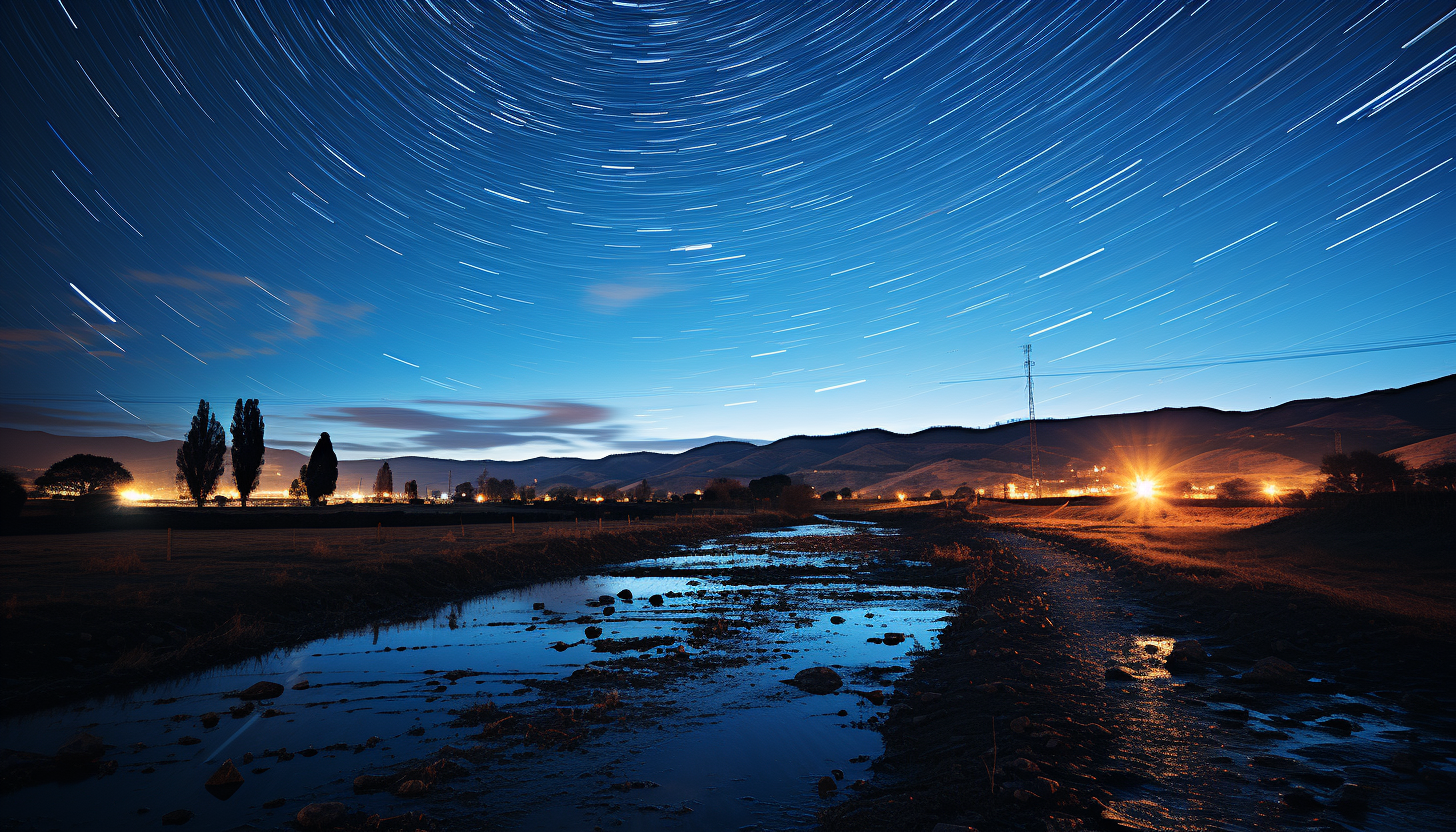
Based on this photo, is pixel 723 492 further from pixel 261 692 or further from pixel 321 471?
pixel 261 692

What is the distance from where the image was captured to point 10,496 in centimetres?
4509

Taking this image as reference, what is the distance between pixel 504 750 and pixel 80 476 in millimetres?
138134

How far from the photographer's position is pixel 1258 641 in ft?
46.2

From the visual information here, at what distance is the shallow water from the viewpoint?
7652 mm

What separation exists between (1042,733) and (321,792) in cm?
944

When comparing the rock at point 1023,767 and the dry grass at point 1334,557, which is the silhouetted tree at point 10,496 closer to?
the rock at point 1023,767

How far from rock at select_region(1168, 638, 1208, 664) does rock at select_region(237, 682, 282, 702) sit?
1756 cm

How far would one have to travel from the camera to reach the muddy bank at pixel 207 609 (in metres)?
13.0

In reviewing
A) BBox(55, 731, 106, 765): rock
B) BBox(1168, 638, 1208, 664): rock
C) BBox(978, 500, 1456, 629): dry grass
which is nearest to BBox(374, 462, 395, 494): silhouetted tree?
BBox(978, 500, 1456, 629): dry grass

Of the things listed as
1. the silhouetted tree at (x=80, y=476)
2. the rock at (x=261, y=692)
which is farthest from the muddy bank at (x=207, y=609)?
the silhouetted tree at (x=80, y=476)

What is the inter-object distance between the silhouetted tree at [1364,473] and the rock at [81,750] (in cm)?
9085

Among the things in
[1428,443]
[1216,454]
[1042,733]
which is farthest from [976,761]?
[1216,454]

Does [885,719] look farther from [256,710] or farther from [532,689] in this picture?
[256,710]

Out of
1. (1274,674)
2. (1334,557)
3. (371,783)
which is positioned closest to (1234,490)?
(1334,557)
